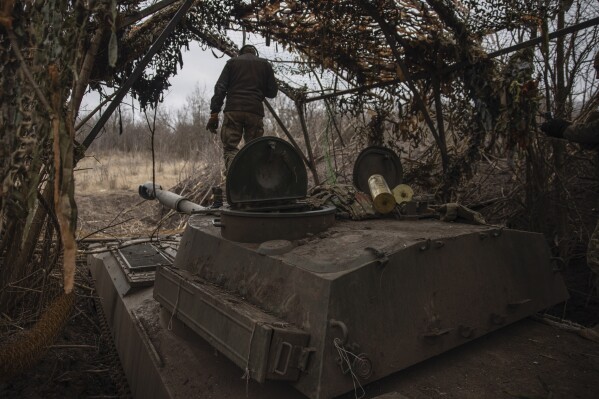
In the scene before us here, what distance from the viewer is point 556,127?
418 cm

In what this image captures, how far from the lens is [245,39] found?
21.0 ft

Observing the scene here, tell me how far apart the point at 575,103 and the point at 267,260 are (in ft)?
16.7

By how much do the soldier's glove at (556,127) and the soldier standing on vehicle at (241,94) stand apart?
3325 mm

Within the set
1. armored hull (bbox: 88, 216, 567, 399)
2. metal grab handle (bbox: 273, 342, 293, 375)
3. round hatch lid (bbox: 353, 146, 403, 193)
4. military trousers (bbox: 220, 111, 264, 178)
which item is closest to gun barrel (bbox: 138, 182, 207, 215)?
military trousers (bbox: 220, 111, 264, 178)

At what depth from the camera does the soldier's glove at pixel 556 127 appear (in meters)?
4.17

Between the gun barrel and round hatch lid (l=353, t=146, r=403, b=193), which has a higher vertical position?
round hatch lid (l=353, t=146, r=403, b=193)

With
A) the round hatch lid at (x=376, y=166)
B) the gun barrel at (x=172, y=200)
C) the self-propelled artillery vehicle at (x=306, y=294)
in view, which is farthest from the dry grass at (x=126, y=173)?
the self-propelled artillery vehicle at (x=306, y=294)

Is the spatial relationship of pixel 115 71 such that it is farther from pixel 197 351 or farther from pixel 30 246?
pixel 197 351

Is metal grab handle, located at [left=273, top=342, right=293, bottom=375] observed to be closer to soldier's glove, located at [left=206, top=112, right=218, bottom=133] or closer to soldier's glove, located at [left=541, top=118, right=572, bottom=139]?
soldier's glove, located at [left=541, top=118, right=572, bottom=139]

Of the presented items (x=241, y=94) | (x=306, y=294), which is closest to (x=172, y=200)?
(x=241, y=94)

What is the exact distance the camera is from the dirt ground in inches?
101

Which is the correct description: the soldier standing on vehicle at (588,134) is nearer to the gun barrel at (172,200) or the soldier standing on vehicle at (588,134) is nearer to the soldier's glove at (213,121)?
the gun barrel at (172,200)

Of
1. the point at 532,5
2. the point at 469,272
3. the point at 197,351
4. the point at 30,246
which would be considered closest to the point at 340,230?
the point at 469,272

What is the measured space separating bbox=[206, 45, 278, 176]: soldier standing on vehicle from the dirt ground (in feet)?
7.39
